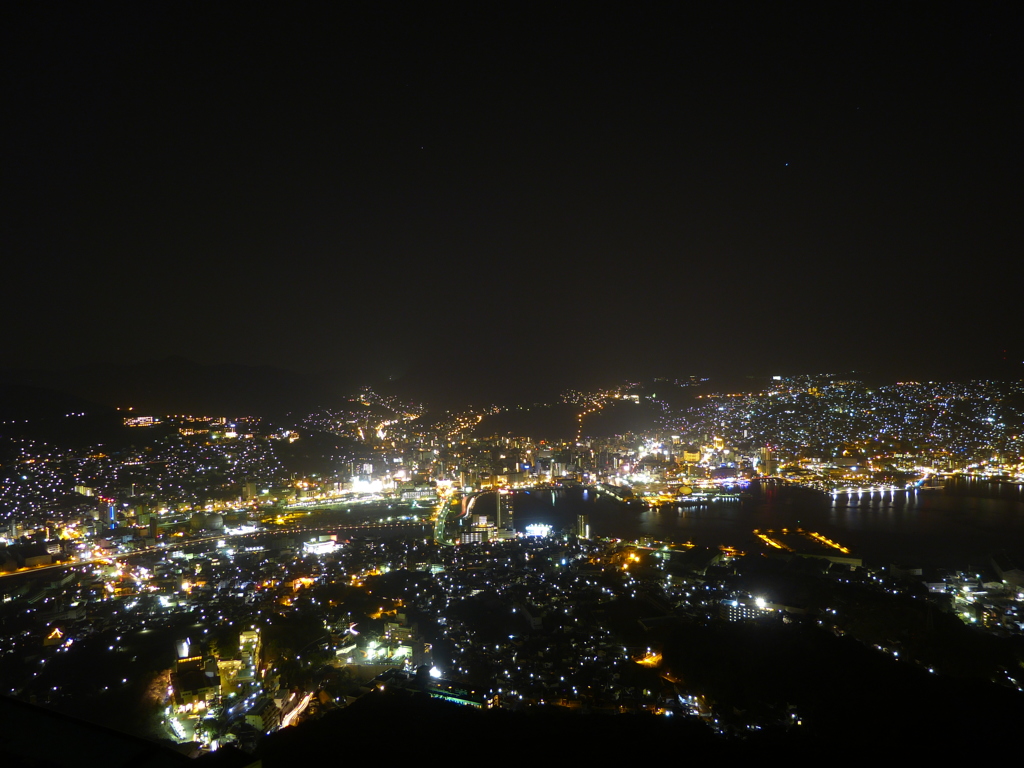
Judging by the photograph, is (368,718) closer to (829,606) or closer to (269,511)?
(829,606)

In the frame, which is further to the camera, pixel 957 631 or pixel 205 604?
pixel 205 604

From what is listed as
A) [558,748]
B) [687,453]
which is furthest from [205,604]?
[687,453]

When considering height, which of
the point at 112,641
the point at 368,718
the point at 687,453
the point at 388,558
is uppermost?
the point at 368,718

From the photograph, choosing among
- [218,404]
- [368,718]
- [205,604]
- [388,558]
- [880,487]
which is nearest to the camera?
[368,718]

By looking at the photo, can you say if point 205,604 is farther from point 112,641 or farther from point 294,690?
point 294,690

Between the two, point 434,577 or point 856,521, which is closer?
point 434,577

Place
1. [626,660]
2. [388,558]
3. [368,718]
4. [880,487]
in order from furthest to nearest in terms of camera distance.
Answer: [880,487]
[388,558]
[626,660]
[368,718]

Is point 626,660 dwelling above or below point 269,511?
above

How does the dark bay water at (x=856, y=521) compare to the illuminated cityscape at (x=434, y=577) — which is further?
the dark bay water at (x=856, y=521)

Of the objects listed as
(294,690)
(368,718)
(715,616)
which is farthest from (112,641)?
(715,616)

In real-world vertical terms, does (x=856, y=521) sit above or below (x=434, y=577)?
below

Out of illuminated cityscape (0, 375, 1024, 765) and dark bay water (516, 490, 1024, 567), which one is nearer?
illuminated cityscape (0, 375, 1024, 765)
